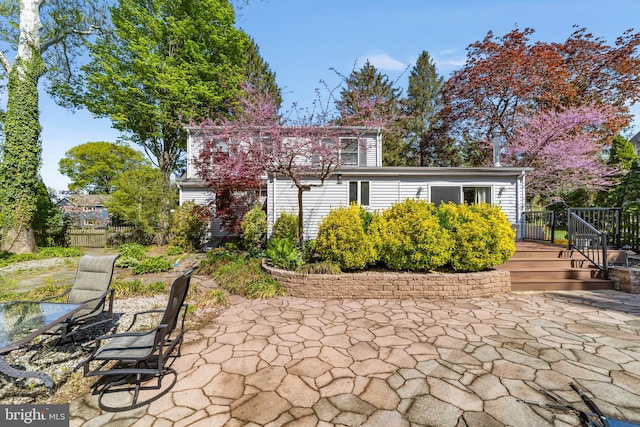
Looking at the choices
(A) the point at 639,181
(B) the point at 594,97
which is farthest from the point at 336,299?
(B) the point at 594,97

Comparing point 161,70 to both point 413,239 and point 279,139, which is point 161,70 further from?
point 413,239

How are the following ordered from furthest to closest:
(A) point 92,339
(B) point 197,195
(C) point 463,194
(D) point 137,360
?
1. (B) point 197,195
2. (C) point 463,194
3. (A) point 92,339
4. (D) point 137,360

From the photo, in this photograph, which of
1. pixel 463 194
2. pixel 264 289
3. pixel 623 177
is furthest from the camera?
pixel 623 177

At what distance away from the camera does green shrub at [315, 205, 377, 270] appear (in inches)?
238

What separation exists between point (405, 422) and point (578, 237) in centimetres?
822

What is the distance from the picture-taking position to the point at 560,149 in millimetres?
12906

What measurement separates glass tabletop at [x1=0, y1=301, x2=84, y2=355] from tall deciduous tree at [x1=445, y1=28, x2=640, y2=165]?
59.6ft

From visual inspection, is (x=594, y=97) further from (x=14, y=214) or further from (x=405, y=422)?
(x=14, y=214)

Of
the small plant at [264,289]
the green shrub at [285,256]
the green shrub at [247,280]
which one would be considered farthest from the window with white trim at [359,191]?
the small plant at [264,289]

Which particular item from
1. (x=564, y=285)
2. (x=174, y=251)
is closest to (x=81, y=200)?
(x=174, y=251)

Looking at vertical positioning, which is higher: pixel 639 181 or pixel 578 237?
pixel 639 181

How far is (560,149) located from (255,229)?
14883mm

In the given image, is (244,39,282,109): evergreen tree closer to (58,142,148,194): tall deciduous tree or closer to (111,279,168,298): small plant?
(58,142,148,194): tall deciduous tree

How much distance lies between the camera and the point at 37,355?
3.40 metres
